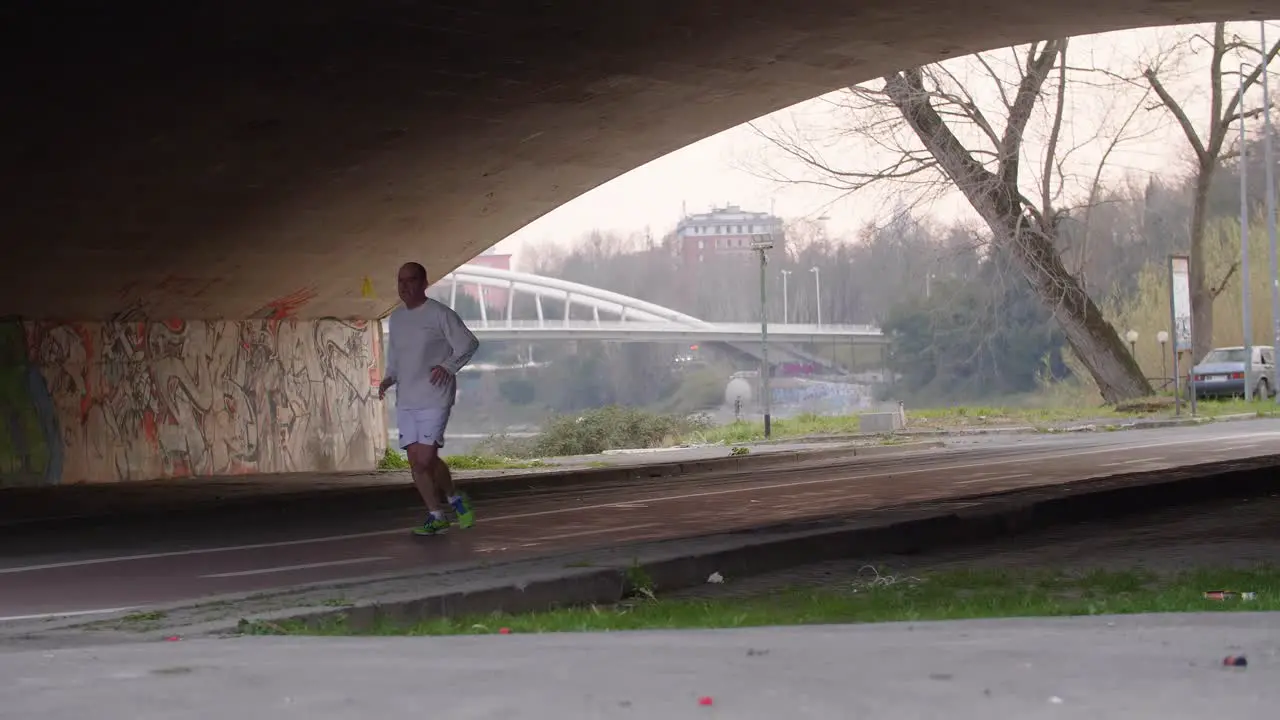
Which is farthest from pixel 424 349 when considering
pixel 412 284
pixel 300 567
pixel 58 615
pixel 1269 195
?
pixel 1269 195

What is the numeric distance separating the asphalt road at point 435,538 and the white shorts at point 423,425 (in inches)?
30.1

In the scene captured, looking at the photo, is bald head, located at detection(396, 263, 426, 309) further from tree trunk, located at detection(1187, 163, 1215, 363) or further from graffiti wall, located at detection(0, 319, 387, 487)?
tree trunk, located at detection(1187, 163, 1215, 363)

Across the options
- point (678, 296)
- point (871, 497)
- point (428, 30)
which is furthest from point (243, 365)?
point (678, 296)

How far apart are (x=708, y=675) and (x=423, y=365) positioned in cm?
622

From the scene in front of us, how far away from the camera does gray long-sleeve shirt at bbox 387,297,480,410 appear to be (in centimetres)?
1081

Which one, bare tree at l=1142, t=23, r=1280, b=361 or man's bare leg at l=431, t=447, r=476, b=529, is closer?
man's bare leg at l=431, t=447, r=476, b=529

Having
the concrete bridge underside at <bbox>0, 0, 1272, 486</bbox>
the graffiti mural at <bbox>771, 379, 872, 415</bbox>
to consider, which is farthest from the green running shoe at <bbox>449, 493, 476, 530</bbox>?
the graffiti mural at <bbox>771, 379, 872, 415</bbox>

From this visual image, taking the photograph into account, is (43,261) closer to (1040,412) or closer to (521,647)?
(521,647)

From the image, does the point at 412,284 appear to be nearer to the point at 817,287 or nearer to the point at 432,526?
the point at 432,526

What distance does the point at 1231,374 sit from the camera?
49000 millimetres

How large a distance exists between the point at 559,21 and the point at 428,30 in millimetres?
1308

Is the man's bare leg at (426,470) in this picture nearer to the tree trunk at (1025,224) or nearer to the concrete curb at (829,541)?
the concrete curb at (829,541)

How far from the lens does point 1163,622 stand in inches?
232

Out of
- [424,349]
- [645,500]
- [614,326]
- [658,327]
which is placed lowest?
[645,500]
